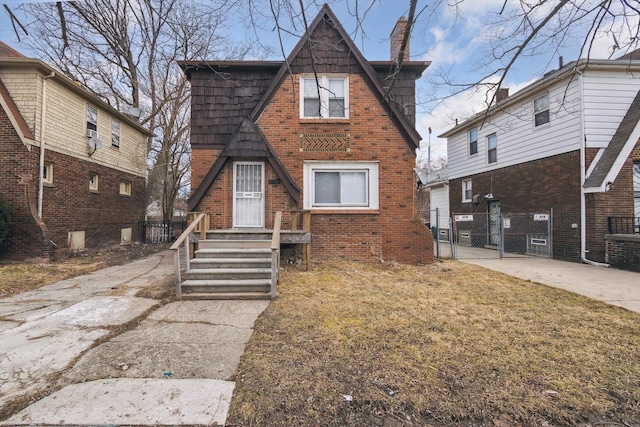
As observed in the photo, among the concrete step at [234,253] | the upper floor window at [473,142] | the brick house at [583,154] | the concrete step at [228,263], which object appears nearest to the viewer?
the concrete step at [228,263]

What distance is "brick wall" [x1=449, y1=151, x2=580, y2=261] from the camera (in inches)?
390

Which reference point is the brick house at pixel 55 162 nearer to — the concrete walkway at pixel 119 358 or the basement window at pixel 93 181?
the basement window at pixel 93 181

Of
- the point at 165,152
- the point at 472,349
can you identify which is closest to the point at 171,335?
the point at 472,349

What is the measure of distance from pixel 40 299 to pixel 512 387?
7575 mm

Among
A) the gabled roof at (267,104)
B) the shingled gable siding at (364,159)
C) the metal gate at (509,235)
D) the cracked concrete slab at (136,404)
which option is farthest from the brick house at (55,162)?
the metal gate at (509,235)

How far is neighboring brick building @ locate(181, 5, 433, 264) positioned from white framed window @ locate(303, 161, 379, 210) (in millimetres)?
31

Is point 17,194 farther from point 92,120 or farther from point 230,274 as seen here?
point 230,274

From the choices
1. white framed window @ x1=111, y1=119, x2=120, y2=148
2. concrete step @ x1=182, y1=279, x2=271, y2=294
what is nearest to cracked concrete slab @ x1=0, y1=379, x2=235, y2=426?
concrete step @ x1=182, y1=279, x2=271, y2=294

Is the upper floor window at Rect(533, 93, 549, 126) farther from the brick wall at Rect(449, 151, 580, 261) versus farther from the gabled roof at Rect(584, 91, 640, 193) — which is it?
the gabled roof at Rect(584, 91, 640, 193)

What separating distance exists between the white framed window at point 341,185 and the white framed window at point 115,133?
10.7 metres

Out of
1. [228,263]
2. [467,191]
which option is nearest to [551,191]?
[467,191]

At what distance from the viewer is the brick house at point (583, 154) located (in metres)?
9.18

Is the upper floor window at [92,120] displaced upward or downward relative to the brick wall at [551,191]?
upward

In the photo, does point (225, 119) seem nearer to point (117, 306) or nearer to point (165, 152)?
point (117, 306)
